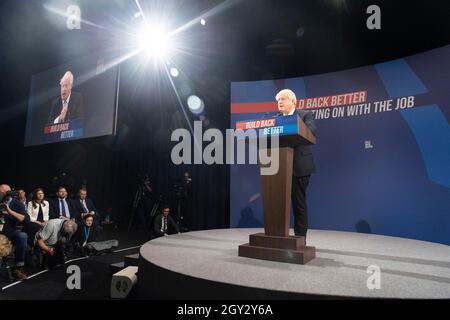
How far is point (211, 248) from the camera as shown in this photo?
8.72 feet

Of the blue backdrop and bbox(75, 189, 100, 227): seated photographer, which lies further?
bbox(75, 189, 100, 227): seated photographer

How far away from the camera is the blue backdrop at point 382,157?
3.71 meters

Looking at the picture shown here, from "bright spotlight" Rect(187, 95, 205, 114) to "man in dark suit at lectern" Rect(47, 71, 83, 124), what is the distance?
2043mm

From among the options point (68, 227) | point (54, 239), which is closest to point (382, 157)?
point (68, 227)

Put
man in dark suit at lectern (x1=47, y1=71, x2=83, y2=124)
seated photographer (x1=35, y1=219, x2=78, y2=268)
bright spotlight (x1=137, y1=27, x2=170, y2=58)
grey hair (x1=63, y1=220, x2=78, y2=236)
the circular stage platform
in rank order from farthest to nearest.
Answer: man in dark suit at lectern (x1=47, y1=71, x2=83, y2=124)
bright spotlight (x1=137, y1=27, x2=170, y2=58)
grey hair (x1=63, y1=220, x2=78, y2=236)
seated photographer (x1=35, y1=219, x2=78, y2=268)
the circular stage platform

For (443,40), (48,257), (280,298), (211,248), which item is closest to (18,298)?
(48,257)

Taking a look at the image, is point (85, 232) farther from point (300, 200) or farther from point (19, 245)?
point (300, 200)

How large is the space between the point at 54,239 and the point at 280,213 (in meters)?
2.69

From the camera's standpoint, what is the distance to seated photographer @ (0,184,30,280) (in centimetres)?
298

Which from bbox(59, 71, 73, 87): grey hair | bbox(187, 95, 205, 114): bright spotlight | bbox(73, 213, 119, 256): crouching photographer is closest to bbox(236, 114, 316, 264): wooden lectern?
bbox(73, 213, 119, 256): crouching photographer

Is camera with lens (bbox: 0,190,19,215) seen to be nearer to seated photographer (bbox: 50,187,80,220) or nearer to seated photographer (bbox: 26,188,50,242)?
seated photographer (bbox: 26,188,50,242)

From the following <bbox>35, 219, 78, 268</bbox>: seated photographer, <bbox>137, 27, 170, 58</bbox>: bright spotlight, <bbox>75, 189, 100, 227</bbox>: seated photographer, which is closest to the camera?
<bbox>35, 219, 78, 268</bbox>: seated photographer

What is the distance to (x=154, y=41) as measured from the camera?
17.4 ft

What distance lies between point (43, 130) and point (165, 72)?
2.88m
